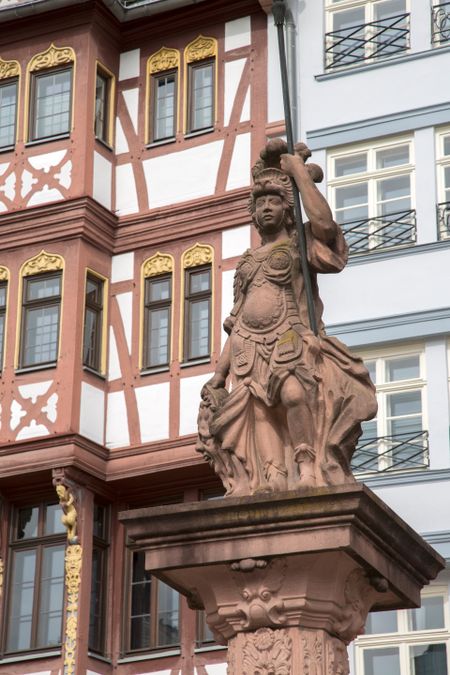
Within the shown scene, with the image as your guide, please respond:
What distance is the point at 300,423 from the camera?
1085 cm

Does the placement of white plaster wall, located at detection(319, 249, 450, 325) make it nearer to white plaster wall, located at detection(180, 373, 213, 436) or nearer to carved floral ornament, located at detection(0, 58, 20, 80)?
white plaster wall, located at detection(180, 373, 213, 436)

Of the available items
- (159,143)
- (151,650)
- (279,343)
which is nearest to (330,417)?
(279,343)

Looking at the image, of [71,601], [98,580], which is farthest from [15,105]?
[71,601]

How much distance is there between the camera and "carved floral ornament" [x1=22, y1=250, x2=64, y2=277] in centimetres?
2488

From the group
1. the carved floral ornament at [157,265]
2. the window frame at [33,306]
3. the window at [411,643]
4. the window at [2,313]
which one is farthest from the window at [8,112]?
the window at [411,643]

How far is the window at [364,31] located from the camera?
24672 mm

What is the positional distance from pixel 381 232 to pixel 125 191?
3979 mm

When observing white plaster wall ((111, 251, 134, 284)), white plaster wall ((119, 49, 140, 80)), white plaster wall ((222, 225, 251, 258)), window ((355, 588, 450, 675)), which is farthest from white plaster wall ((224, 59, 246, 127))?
window ((355, 588, 450, 675))

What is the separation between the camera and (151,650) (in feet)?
77.3

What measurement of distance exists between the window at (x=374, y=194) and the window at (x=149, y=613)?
490 centimetres

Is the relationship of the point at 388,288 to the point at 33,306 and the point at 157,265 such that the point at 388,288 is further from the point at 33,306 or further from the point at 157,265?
the point at 33,306

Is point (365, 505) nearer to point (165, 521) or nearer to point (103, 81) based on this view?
point (165, 521)

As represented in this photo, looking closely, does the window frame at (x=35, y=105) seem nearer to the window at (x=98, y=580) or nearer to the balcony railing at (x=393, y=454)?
the window at (x=98, y=580)

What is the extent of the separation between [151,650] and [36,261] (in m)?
5.39
